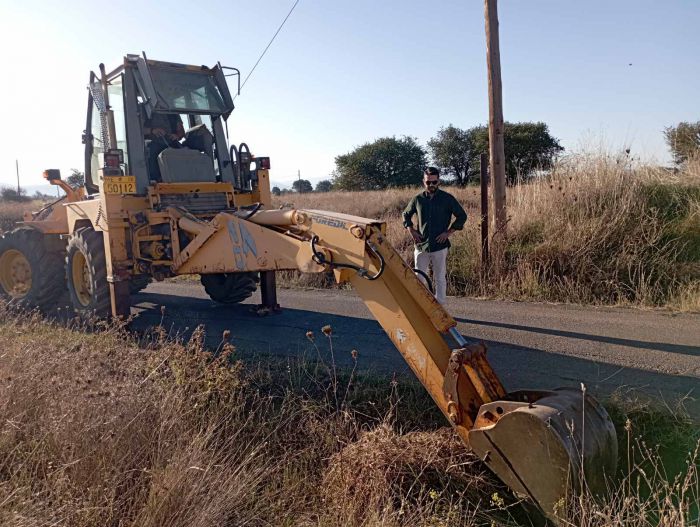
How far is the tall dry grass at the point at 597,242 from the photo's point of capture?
26.8 ft

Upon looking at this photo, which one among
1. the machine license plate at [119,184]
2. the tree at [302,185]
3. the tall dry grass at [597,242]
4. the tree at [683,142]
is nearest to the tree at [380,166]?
the tree at [302,185]

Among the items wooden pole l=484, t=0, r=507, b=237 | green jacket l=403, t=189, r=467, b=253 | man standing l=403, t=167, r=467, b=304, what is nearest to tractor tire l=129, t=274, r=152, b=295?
man standing l=403, t=167, r=467, b=304

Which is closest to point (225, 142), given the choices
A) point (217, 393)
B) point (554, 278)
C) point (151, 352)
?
point (151, 352)

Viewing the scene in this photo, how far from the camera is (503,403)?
3.23 m

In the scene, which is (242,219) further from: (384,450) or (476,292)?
(476,292)

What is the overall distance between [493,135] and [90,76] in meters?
5.90

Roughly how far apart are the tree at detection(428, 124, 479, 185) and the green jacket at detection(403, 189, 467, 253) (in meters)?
27.3

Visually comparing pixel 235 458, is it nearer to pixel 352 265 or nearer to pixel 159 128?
pixel 352 265

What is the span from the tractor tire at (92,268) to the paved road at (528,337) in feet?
2.35

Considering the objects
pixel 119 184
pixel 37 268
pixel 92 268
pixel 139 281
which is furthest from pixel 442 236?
pixel 37 268

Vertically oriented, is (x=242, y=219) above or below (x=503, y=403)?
above

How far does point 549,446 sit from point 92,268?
20.1 ft

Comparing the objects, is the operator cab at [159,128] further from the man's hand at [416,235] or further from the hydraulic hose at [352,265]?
the hydraulic hose at [352,265]

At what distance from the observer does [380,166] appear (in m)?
40.3
